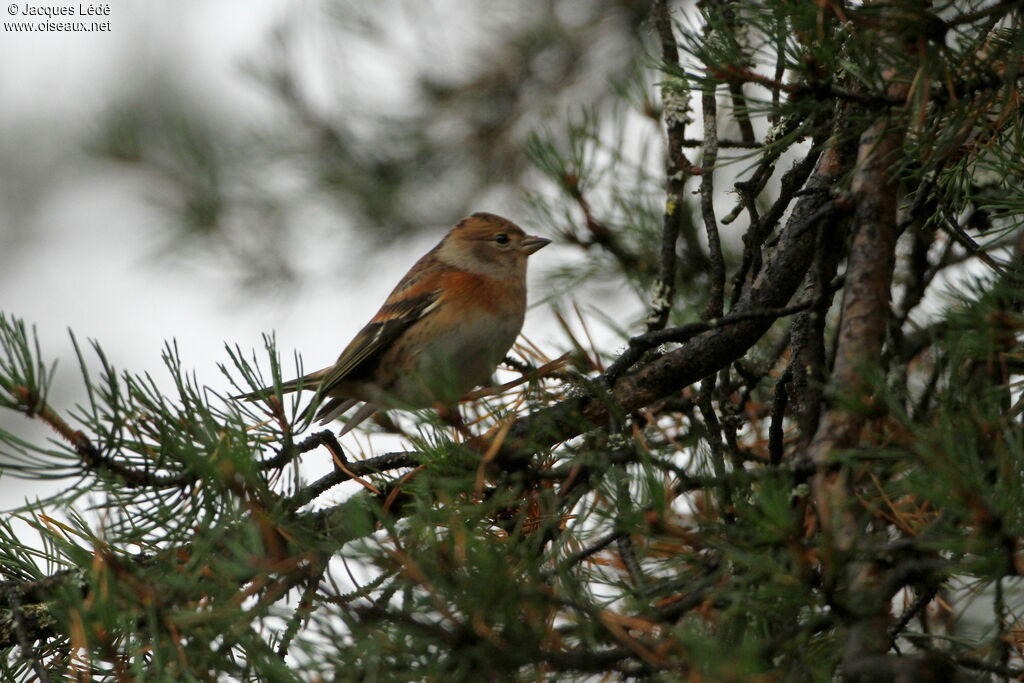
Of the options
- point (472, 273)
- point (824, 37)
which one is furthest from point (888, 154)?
point (472, 273)

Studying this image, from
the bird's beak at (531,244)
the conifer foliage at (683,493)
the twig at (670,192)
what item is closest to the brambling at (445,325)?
the bird's beak at (531,244)

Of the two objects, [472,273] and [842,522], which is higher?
[472,273]

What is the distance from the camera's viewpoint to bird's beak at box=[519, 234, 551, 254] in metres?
5.34

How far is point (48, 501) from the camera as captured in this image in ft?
7.73

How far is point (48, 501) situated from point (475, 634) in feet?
3.53

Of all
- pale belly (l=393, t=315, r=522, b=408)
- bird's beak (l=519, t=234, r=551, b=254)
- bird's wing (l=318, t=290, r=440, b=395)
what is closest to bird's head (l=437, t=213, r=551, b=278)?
bird's beak (l=519, t=234, r=551, b=254)

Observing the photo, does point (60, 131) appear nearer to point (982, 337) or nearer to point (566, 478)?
point (566, 478)

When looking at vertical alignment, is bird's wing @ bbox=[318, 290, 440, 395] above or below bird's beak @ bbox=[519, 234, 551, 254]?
below

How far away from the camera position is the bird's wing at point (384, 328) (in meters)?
4.82

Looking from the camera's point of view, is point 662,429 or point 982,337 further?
point 662,429

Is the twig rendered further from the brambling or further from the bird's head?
the bird's head

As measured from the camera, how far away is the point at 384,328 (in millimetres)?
5051

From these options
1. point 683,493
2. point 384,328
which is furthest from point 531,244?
→ point 683,493

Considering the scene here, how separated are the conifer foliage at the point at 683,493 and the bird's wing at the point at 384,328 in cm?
146
